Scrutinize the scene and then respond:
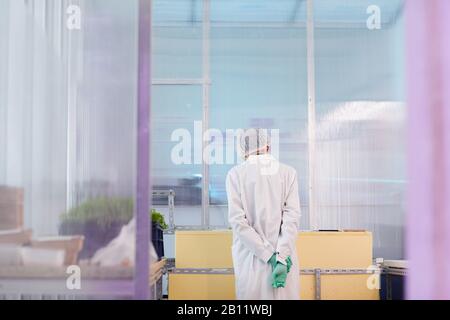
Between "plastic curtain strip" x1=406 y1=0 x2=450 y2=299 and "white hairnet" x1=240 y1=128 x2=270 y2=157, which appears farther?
"white hairnet" x1=240 y1=128 x2=270 y2=157

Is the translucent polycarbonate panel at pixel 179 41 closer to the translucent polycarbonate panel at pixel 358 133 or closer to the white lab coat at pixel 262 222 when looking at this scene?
the translucent polycarbonate panel at pixel 358 133

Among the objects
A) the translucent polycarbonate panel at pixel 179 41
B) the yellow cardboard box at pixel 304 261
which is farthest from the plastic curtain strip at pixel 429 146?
the translucent polycarbonate panel at pixel 179 41

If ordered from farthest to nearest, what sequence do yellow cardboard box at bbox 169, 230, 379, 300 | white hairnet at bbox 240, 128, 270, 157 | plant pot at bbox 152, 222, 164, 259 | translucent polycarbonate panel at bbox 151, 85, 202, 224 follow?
1. translucent polycarbonate panel at bbox 151, 85, 202, 224
2. yellow cardboard box at bbox 169, 230, 379, 300
3. white hairnet at bbox 240, 128, 270, 157
4. plant pot at bbox 152, 222, 164, 259

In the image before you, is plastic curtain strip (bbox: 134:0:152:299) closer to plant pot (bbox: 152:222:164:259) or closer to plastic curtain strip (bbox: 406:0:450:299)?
plant pot (bbox: 152:222:164:259)

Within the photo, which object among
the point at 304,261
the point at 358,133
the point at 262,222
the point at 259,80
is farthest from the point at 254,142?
the point at 358,133

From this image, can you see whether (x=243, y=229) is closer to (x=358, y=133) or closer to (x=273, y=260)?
(x=273, y=260)

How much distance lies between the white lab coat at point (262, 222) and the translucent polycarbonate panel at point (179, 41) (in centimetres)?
106

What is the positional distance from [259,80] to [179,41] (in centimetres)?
51

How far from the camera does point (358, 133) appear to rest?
9.01ft

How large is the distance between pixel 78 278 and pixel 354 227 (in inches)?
76.5

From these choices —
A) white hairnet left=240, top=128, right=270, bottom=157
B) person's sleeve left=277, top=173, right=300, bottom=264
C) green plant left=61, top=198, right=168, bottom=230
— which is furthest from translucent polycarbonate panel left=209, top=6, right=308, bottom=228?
green plant left=61, top=198, right=168, bottom=230

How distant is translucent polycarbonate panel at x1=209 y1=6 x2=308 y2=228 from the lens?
8.93 ft

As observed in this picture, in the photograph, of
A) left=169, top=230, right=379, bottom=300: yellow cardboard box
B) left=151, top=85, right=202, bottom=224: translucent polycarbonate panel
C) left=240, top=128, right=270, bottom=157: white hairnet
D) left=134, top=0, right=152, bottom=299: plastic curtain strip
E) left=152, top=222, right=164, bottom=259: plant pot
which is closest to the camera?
left=134, top=0, right=152, bottom=299: plastic curtain strip

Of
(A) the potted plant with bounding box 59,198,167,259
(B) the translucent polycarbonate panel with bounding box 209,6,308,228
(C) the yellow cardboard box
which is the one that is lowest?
(C) the yellow cardboard box
